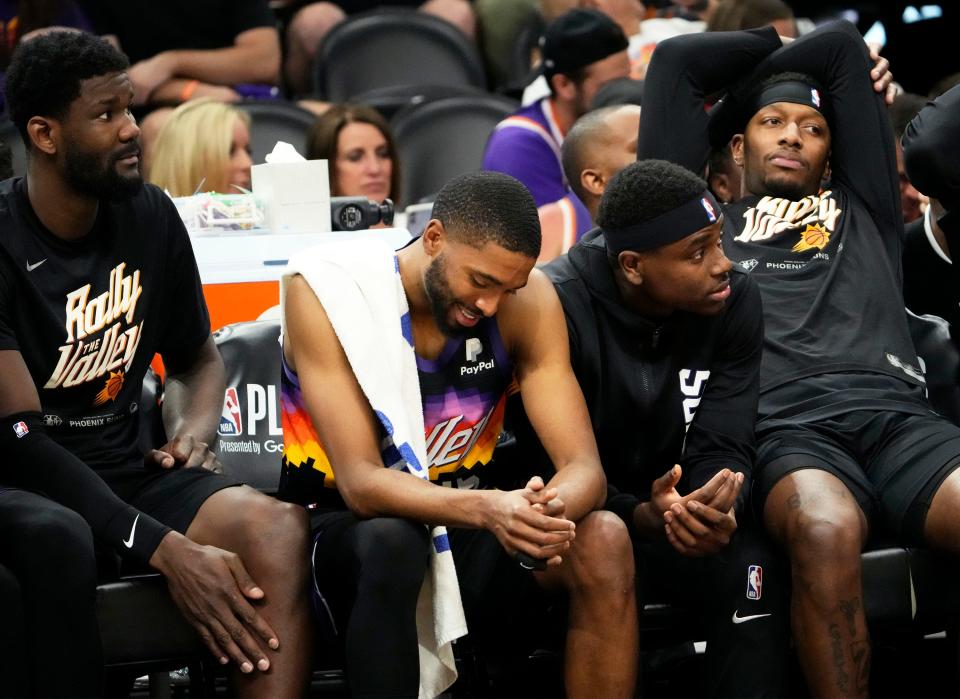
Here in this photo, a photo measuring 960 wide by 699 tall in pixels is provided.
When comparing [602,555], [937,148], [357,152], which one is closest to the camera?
[602,555]

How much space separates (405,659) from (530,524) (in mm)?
340

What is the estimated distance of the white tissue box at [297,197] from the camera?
3.86 meters

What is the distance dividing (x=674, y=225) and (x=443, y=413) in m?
0.63

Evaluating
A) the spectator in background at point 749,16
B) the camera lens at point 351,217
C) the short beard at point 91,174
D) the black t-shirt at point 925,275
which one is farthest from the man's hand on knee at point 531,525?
the spectator in background at point 749,16

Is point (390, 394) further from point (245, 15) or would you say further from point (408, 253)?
point (245, 15)

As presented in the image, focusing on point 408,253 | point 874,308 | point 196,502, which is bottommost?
point 196,502

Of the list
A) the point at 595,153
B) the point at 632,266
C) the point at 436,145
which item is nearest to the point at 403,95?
the point at 436,145

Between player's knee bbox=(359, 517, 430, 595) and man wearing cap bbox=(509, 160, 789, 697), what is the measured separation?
0.49 metres

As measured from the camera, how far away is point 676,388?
10.6ft

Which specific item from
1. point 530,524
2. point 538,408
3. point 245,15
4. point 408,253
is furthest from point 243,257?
point 245,15

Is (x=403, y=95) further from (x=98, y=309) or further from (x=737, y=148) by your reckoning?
(x=98, y=309)

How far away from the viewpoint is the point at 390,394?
2.87 metres

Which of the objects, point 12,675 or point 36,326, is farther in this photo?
point 36,326

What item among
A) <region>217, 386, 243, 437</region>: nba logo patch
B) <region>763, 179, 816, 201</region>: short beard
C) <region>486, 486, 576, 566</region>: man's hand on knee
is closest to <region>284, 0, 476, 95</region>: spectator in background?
<region>763, 179, 816, 201</region>: short beard
